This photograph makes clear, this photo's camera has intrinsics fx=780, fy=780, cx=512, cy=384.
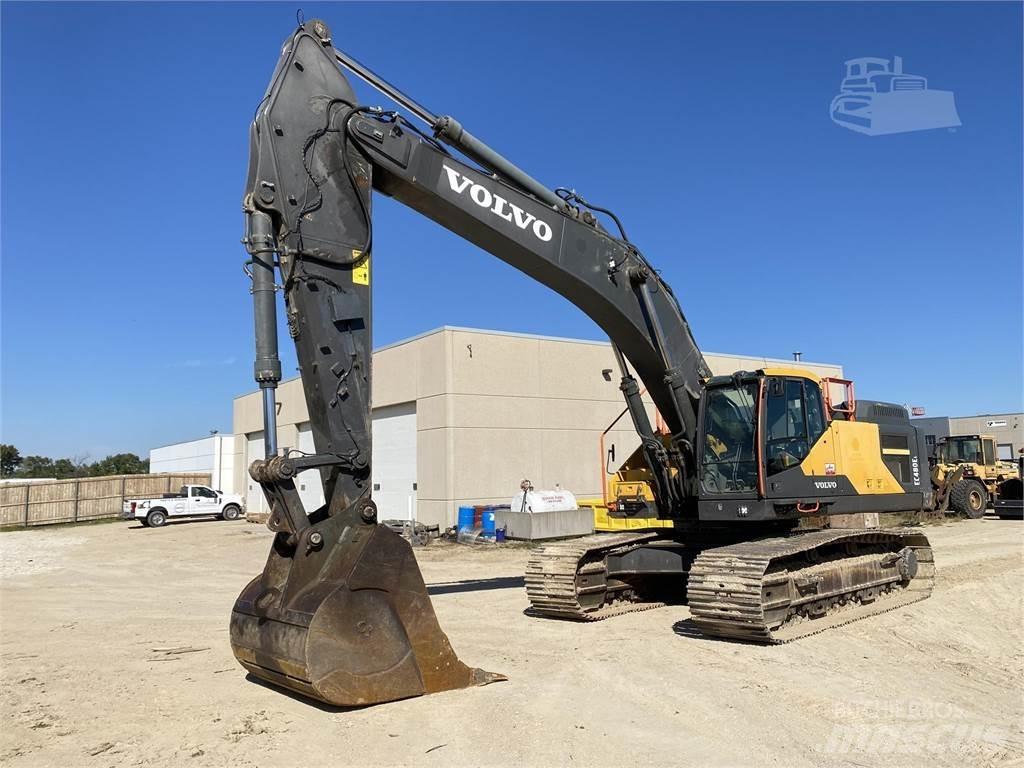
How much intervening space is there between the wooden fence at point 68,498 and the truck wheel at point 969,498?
113ft

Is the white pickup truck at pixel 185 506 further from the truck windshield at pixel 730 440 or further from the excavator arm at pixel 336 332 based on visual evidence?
the excavator arm at pixel 336 332

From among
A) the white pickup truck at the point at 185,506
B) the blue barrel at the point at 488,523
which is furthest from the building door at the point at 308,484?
the blue barrel at the point at 488,523

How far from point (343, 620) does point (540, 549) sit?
5190 mm

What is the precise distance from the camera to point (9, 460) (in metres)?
93.7

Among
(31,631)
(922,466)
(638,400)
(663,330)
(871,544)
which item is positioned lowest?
(31,631)

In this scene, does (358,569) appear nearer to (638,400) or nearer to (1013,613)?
(638,400)

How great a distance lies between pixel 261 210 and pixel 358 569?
2.97 meters

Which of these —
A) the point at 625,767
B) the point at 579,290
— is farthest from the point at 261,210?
the point at 625,767

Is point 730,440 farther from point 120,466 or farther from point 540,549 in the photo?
point 120,466

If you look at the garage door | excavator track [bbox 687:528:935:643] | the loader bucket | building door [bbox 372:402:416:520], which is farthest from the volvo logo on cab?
the garage door

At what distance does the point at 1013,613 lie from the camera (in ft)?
32.2

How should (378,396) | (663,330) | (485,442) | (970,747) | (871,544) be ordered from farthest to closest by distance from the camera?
(378,396) < (485,442) < (871,544) < (663,330) < (970,747)

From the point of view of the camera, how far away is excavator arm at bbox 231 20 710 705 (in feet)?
18.6

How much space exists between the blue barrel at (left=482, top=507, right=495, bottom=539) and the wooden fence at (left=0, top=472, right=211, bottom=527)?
75.2ft
